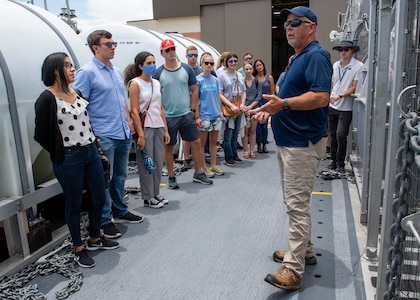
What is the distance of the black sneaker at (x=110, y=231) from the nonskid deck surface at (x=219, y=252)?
0.22 feet

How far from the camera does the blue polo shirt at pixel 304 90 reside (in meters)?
2.40

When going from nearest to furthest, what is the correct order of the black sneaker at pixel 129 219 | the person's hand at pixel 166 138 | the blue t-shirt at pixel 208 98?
the black sneaker at pixel 129 219
the person's hand at pixel 166 138
the blue t-shirt at pixel 208 98

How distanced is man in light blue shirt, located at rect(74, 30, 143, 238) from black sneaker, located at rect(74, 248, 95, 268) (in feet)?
1.51

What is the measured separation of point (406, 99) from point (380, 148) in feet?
2.54

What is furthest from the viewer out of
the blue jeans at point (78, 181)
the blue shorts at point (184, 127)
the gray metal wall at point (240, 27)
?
the gray metal wall at point (240, 27)

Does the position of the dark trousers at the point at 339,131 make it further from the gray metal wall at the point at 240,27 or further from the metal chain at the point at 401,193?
the gray metal wall at the point at 240,27

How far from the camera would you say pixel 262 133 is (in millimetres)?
7000

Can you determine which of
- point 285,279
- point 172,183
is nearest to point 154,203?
point 172,183

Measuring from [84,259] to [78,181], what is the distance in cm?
68

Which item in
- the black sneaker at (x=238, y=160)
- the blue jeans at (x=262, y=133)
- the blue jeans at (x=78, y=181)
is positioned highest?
the blue jeans at (x=78, y=181)

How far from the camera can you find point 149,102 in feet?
13.4

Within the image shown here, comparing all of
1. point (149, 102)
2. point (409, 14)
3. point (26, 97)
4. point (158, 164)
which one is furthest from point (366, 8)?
point (26, 97)

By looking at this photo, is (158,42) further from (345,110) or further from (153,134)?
(345,110)

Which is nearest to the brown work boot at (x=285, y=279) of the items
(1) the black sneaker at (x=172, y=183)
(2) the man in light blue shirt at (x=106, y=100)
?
(2) the man in light blue shirt at (x=106, y=100)
